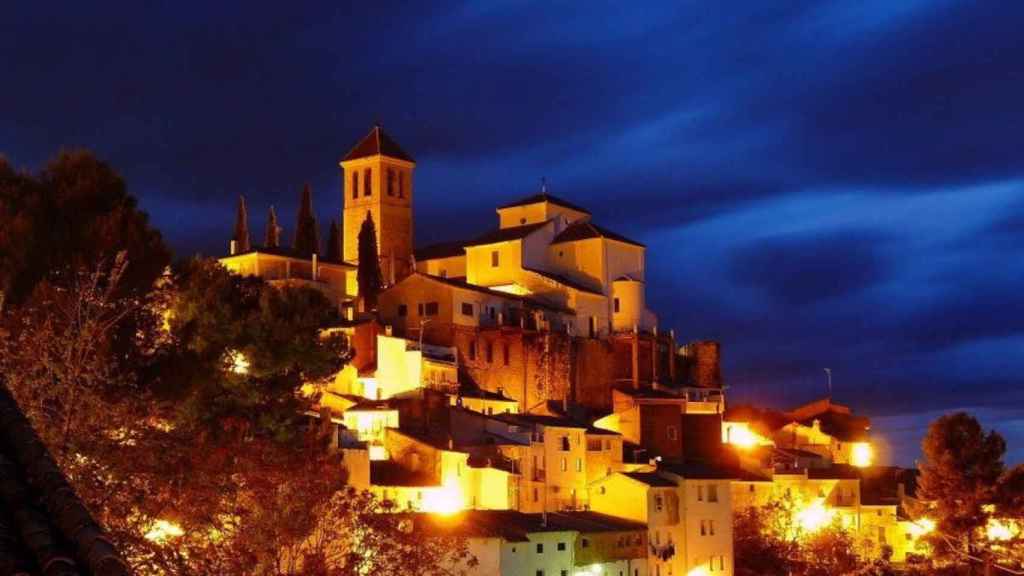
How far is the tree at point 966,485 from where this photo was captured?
5197cm

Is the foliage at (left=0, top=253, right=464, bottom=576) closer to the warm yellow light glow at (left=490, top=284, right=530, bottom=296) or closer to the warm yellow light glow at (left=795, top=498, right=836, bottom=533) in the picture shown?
the warm yellow light glow at (left=795, top=498, right=836, bottom=533)

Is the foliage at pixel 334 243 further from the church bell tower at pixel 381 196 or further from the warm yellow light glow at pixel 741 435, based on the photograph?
the warm yellow light glow at pixel 741 435

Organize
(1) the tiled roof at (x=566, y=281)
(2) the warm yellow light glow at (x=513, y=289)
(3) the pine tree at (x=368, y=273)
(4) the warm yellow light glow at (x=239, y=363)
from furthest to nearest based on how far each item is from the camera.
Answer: (1) the tiled roof at (x=566, y=281), (2) the warm yellow light glow at (x=513, y=289), (3) the pine tree at (x=368, y=273), (4) the warm yellow light glow at (x=239, y=363)

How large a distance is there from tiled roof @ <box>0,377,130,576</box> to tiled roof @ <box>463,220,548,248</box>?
72.5 metres

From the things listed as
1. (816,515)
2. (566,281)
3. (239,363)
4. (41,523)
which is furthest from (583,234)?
(41,523)

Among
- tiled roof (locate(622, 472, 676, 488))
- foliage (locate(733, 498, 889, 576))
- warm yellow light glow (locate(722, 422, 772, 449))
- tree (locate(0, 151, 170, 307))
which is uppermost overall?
tree (locate(0, 151, 170, 307))

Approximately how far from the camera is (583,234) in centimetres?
8125

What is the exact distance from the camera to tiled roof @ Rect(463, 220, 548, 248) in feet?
259

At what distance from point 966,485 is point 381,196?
153ft

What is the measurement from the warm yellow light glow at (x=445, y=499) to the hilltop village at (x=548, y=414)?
3.1 inches

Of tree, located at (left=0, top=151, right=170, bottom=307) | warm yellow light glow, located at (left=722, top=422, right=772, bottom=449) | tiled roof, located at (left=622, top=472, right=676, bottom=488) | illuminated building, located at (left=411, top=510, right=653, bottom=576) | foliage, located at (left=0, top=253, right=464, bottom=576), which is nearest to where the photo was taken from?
foliage, located at (left=0, top=253, right=464, bottom=576)

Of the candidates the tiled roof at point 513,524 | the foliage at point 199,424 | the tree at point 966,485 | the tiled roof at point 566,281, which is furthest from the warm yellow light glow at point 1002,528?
the tiled roof at point 566,281

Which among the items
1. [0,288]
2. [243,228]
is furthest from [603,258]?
[0,288]

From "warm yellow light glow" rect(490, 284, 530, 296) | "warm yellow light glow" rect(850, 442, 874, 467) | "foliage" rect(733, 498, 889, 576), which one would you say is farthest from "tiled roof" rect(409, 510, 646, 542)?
"warm yellow light glow" rect(850, 442, 874, 467)
